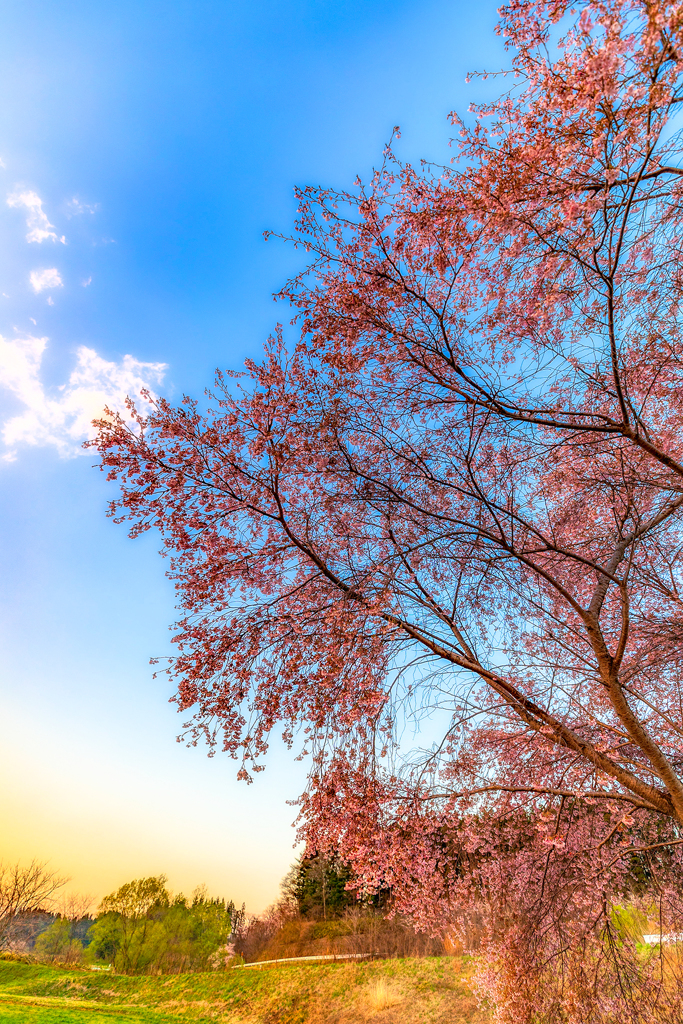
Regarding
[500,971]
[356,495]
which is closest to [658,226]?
[356,495]

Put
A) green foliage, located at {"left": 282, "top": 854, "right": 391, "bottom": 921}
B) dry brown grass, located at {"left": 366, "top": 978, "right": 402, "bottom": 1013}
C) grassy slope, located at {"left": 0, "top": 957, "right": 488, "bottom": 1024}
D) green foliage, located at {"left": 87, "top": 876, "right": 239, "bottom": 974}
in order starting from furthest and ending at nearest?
green foliage, located at {"left": 87, "top": 876, "right": 239, "bottom": 974} → green foliage, located at {"left": 282, "top": 854, "right": 391, "bottom": 921} → dry brown grass, located at {"left": 366, "top": 978, "right": 402, "bottom": 1013} → grassy slope, located at {"left": 0, "top": 957, "right": 488, "bottom": 1024}

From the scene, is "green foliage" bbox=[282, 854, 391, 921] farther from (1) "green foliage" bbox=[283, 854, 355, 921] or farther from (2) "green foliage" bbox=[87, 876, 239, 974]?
(2) "green foliage" bbox=[87, 876, 239, 974]

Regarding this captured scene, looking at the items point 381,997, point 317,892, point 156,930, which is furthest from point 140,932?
point 381,997

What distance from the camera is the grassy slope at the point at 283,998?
13.8m

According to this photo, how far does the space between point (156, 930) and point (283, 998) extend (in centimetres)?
2135

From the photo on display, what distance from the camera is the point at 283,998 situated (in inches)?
678

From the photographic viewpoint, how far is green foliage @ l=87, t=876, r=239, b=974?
100ft

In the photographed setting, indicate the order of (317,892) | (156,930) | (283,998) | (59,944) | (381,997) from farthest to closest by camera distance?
(156,930)
(59,944)
(317,892)
(283,998)
(381,997)

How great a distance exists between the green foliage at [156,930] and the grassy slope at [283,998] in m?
7.78

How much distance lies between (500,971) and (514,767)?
2774mm

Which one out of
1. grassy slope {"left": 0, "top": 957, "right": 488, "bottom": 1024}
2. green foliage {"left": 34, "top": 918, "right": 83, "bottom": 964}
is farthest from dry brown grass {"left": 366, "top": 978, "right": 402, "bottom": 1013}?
green foliage {"left": 34, "top": 918, "right": 83, "bottom": 964}

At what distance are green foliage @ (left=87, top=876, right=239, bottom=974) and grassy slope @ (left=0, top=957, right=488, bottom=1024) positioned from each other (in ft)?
25.5

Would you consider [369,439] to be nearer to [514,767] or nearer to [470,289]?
[470,289]

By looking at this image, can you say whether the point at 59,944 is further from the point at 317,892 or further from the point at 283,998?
the point at 283,998
